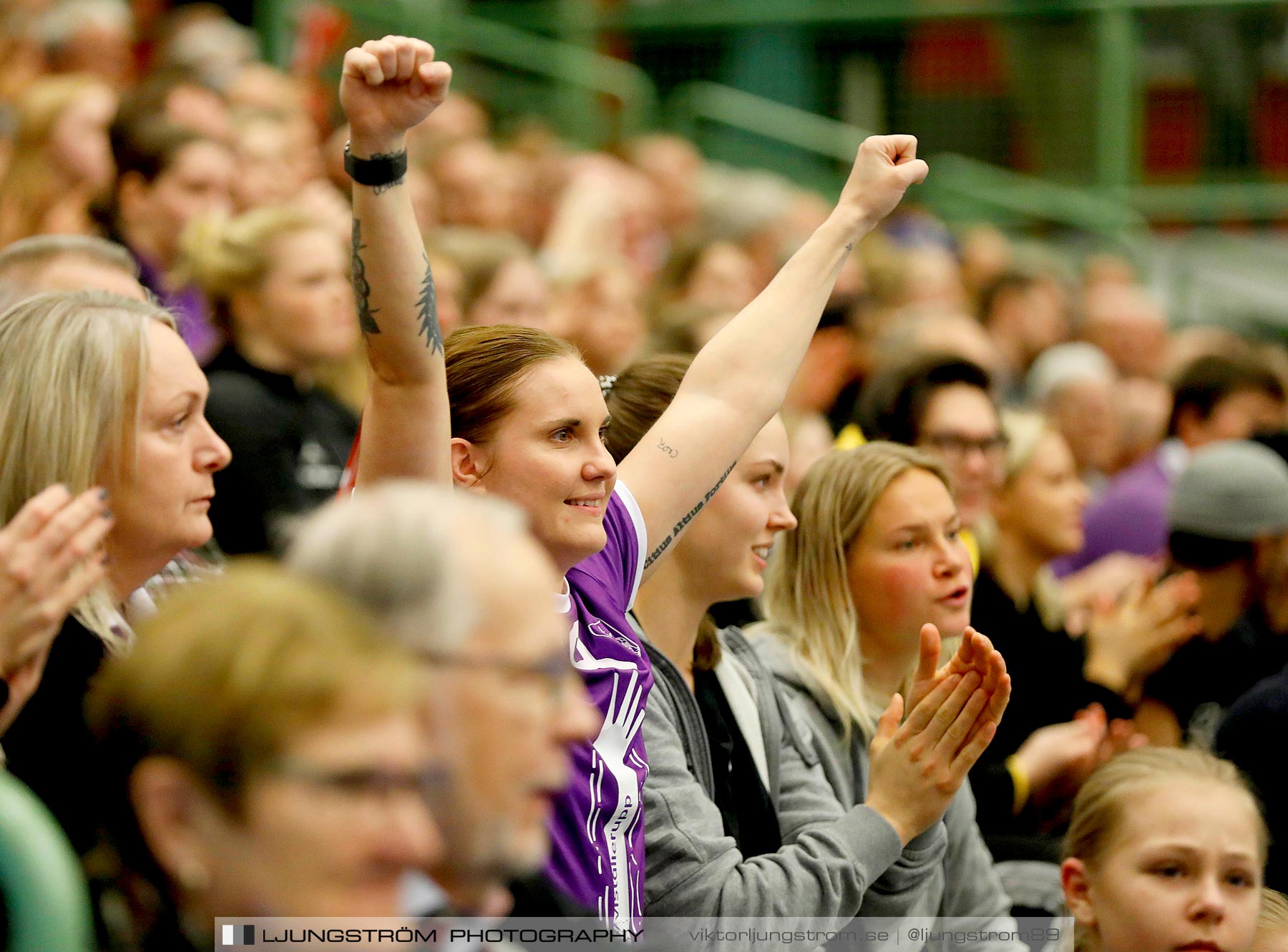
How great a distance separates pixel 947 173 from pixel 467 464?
8.97 m

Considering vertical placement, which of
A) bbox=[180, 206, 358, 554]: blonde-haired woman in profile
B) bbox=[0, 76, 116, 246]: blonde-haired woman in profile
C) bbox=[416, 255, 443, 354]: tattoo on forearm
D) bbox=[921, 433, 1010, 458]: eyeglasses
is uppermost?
bbox=[0, 76, 116, 246]: blonde-haired woman in profile

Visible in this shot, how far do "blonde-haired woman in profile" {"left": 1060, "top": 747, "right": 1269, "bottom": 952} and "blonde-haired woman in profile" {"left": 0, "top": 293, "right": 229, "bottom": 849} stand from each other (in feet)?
4.98

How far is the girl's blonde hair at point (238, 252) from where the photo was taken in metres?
4.20

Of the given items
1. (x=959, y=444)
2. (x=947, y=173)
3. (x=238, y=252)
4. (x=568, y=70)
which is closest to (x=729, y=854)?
(x=959, y=444)

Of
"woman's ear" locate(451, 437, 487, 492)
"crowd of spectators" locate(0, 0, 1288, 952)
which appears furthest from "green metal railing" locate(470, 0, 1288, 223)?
"woman's ear" locate(451, 437, 487, 492)

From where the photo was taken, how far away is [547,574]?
1.46m

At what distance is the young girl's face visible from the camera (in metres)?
2.52

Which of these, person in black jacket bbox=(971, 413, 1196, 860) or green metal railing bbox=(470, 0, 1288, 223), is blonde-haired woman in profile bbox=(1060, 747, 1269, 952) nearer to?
person in black jacket bbox=(971, 413, 1196, 860)

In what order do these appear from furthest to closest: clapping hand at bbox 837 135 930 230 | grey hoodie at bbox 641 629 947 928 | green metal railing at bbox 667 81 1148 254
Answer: green metal railing at bbox 667 81 1148 254 < clapping hand at bbox 837 135 930 230 < grey hoodie at bbox 641 629 947 928

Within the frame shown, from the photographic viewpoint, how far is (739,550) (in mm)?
2703

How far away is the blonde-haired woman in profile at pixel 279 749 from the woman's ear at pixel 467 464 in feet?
3.29

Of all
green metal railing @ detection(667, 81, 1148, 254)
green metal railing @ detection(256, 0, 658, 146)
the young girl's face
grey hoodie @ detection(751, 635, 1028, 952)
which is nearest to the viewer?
the young girl's face

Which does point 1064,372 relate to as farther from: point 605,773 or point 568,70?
point 605,773

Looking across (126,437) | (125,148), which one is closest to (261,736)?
(126,437)
